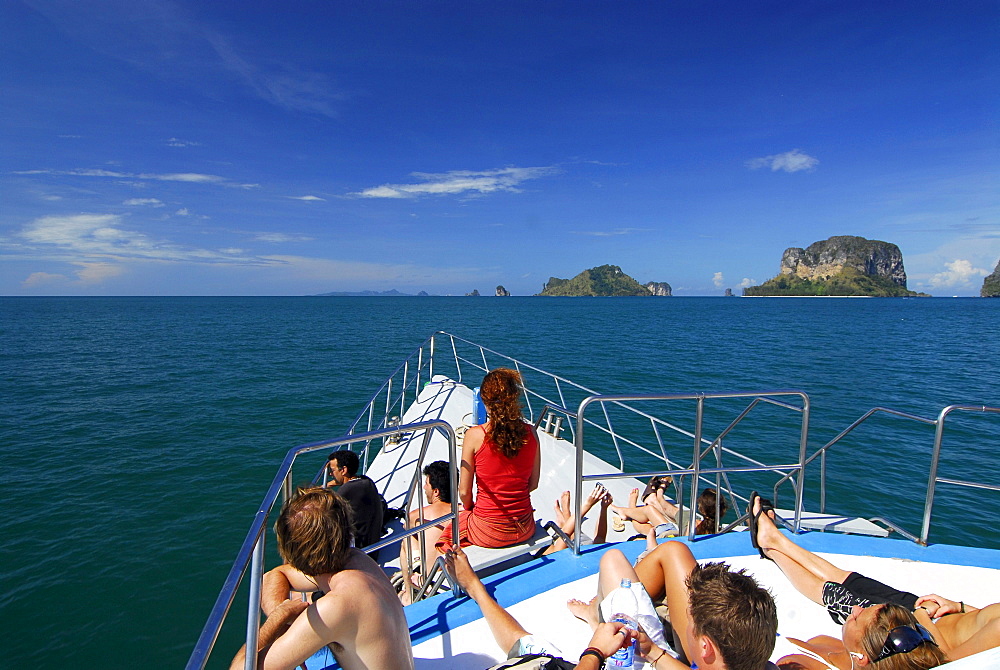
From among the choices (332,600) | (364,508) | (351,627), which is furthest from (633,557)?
(332,600)

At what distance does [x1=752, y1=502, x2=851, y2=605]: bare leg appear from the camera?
3250mm

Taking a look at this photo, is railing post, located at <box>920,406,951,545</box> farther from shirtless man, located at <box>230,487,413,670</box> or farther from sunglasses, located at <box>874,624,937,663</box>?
shirtless man, located at <box>230,487,413,670</box>

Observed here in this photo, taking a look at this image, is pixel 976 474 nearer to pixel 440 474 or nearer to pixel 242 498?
pixel 440 474

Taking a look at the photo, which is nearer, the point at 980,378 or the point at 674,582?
the point at 674,582

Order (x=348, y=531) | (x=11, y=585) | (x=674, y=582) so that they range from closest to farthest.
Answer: (x=348, y=531)
(x=674, y=582)
(x=11, y=585)

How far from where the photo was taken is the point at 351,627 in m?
2.06

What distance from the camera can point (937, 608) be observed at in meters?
2.86

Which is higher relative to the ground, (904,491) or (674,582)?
(674,582)

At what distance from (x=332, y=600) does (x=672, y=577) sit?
6.17ft

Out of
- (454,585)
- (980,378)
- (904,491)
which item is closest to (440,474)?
(454,585)

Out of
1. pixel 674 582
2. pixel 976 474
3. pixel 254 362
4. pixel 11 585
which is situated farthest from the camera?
pixel 254 362

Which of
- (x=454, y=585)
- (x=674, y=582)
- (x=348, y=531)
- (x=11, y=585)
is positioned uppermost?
(x=348, y=531)

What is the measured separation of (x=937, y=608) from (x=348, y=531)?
11.2 ft

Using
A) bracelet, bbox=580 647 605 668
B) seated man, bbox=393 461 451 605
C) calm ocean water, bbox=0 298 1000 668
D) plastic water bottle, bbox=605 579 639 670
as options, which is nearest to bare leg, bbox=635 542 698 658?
plastic water bottle, bbox=605 579 639 670
